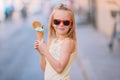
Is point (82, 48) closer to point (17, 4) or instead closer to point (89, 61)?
point (89, 61)

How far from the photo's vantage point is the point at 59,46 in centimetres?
169

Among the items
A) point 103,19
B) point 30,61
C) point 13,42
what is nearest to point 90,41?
point 103,19

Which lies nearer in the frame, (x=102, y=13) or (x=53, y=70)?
(x=53, y=70)

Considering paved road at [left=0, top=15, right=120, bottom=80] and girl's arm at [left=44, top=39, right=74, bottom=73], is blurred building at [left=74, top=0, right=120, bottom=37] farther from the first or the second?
girl's arm at [left=44, top=39, right=74, bottom=73]

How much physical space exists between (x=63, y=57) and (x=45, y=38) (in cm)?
52

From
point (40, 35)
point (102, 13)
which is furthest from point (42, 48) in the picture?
point (102, 13)

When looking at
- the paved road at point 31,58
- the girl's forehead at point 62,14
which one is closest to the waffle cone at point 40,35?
the girl's forehead at point 62,14

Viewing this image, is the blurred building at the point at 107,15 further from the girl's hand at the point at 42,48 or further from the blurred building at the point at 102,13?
the girl's hand at the point at 42,48

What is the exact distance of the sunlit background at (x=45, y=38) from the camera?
3779mm

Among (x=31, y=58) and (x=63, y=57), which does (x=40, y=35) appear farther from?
(x=31, y=58)

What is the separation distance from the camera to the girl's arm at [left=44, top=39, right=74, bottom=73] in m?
1.64

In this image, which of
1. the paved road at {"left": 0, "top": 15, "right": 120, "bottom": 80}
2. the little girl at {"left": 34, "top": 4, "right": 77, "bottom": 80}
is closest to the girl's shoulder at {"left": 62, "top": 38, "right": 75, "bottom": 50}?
the little girl at {"left": 34, "top": 4, "right": 77, "bottom": 80}

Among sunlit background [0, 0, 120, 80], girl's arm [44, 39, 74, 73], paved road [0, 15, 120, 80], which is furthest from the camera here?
paved road [0, 15, 120, 80]

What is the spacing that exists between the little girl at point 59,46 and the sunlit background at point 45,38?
45cm
